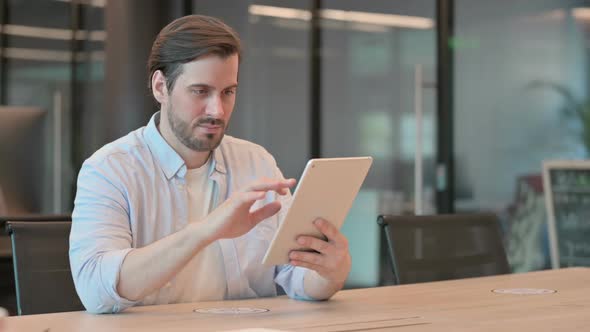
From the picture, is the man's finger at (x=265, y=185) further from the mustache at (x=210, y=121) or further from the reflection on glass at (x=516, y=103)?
the reflection on glass at (x=516, y=103)

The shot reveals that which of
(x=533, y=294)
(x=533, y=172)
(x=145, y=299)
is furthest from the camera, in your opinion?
(x=533, y=172)

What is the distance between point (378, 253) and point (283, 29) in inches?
60.1

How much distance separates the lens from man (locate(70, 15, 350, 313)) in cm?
214

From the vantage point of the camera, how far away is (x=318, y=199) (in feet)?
6.86

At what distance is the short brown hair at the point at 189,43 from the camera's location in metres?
2.36

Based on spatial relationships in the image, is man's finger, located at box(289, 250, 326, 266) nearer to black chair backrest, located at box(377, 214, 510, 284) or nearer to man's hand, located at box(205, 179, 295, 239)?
man's hand, located at box(205, 179, 295, 239)

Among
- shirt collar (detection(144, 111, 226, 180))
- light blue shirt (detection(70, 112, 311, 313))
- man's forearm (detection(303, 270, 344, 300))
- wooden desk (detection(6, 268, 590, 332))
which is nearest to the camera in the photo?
wooden desk (detection(6, 268, 590, 332))

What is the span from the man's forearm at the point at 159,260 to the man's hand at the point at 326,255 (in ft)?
0.71

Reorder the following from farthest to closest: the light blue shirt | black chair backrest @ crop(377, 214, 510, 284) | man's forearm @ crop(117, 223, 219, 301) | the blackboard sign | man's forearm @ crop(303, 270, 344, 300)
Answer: the blackboard sign, black chair backrest @ crop(377, 214, 510, 284), man's forearm @ crop(303, 270, 344, 300), the light blue shirt, man's forearm @ crop(117, 223, 219, 301)

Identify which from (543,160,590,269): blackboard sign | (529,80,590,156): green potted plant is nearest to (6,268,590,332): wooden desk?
(543,160,590,269): blackboard sign

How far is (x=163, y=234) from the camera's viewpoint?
7.93ft

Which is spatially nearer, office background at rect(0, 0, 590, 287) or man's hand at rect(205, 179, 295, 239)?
man's hand at rect(205, 179, 295, 239)

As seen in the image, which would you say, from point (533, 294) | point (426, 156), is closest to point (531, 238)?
point (426, 156)

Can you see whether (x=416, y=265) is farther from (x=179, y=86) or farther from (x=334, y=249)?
(x=179, y=86)
